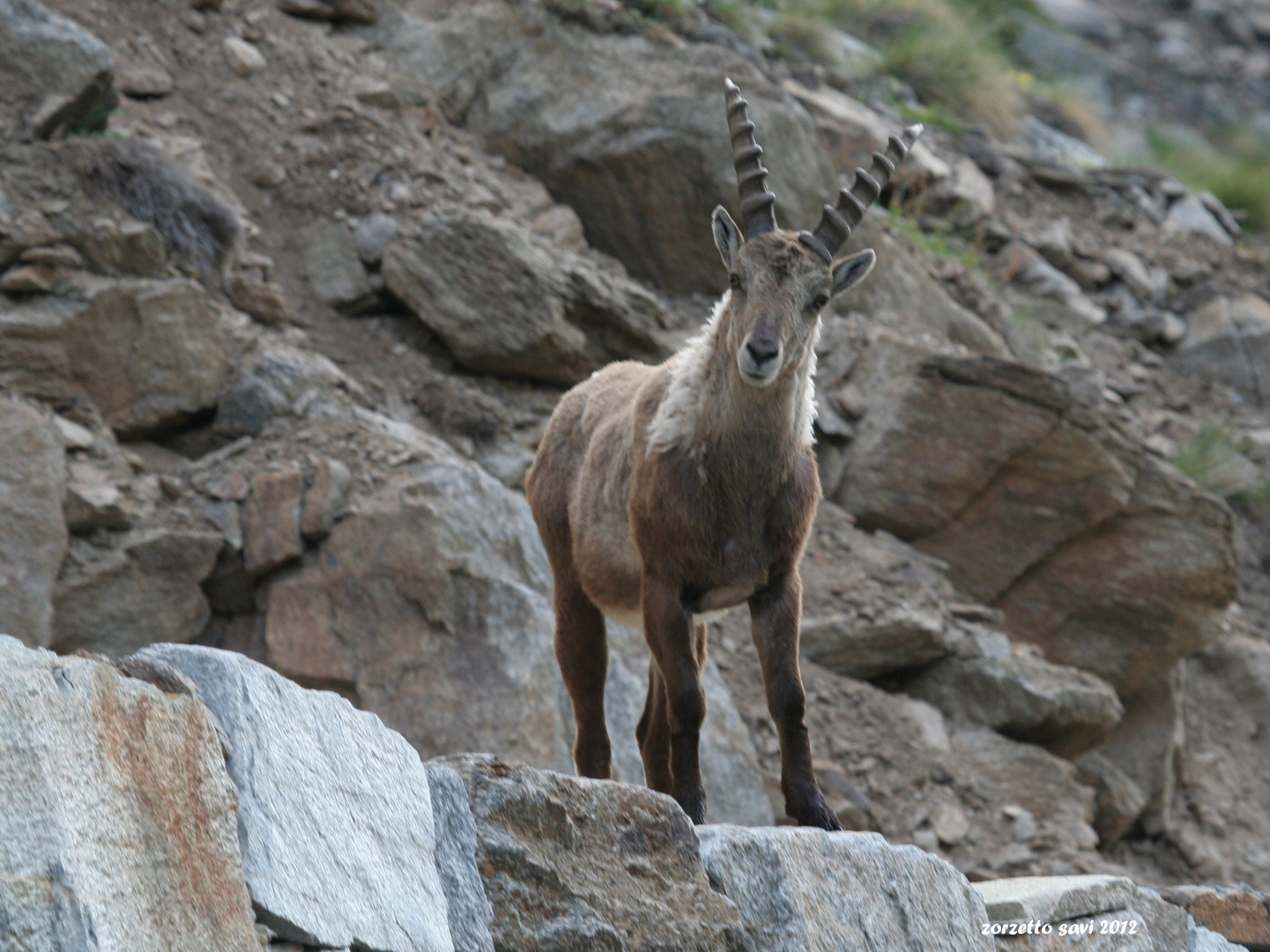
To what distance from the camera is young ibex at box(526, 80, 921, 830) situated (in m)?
5.27

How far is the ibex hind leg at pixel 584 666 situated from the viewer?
250 inches

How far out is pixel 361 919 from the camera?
3.46 meters

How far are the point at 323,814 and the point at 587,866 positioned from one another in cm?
95

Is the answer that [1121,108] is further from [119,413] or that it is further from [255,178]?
[119,413]

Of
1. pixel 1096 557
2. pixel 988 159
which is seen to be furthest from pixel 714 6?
pixel 1096 557

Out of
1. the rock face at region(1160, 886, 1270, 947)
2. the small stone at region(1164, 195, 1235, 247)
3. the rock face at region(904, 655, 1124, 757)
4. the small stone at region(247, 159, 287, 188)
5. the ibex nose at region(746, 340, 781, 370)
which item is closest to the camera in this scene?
the ibex nose at region(746, 340, 781, 370)

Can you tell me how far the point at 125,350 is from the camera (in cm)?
882

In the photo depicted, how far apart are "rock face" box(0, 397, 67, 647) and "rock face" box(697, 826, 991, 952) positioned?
4671 mm

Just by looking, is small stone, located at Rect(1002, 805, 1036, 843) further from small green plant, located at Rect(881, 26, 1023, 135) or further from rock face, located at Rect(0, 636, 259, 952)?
small green plant, located at Rect(881, 26, 1023, 135)

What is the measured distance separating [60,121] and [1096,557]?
9.14 m

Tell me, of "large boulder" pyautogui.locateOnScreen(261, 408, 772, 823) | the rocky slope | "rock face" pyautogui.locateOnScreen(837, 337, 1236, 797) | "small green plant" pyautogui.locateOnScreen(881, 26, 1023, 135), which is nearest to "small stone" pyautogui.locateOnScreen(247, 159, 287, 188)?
the rocky slope

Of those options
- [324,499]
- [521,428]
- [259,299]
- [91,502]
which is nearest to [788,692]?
[324,499]

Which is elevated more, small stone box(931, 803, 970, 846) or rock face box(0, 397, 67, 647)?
rock face box(0, 397, 67, 647)

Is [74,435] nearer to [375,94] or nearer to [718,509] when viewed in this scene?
[718,509]
